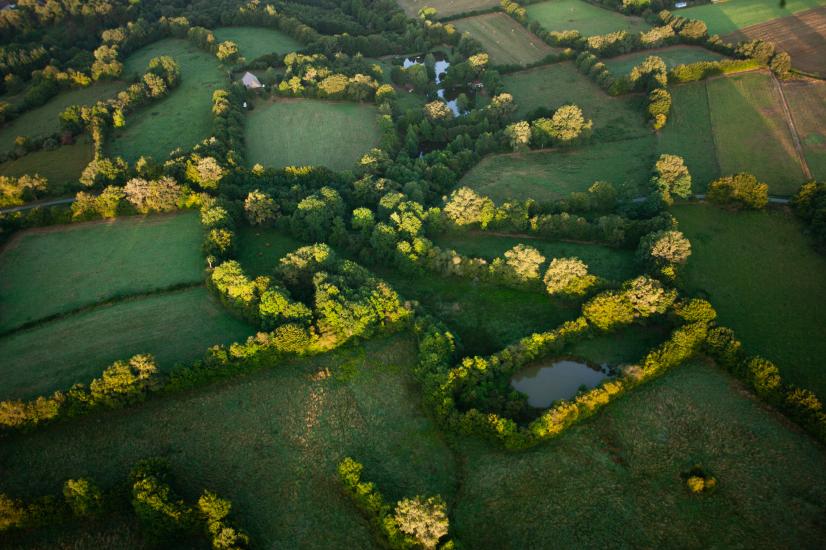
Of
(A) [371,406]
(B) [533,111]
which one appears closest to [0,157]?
(A) [371,406]

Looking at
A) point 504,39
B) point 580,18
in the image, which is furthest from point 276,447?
point 580,18

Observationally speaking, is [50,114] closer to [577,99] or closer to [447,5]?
[447,5]

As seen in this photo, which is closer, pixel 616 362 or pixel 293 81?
pixel 616 362

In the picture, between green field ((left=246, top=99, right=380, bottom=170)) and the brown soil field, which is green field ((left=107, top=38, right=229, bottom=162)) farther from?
the brown soil field

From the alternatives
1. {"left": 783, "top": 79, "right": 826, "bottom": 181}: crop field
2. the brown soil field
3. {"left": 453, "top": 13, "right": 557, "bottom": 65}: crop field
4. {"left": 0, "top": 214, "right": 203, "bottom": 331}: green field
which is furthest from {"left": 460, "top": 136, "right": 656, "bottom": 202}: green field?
{"left": 0, "top": 214, "right": 203, "bottom": 331}: green field

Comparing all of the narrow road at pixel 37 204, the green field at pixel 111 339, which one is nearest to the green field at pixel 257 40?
the narrow road at pixel 37 204

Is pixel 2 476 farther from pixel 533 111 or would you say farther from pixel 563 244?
pixel 533 111

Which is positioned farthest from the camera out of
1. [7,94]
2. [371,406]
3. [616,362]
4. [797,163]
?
[7,94]
